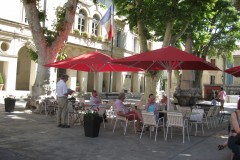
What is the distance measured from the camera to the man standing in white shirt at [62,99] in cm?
Result: 1079

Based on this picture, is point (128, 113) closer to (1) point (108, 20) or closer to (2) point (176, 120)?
(2) point (176, 120)

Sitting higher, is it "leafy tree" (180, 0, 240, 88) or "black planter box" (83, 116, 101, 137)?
"leafy tree" (180, 0, 240, 88)

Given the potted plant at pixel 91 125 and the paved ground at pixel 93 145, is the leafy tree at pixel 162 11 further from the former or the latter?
the potted plant at pixel 91 125

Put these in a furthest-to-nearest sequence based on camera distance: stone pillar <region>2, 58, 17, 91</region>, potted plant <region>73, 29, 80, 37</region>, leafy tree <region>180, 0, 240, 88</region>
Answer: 1. potted plant <region>73, 29, 80, 37</region>
2. stone pillar <region>2, 58, 17, 91</region>
3. leafy tree <region>180, 0, 240, 88</region>

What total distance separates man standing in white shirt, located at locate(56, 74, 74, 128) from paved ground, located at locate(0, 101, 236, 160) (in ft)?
1.11

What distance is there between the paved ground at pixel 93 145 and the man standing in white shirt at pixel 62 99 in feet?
1.11

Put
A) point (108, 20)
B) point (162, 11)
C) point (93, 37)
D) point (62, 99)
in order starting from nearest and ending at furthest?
point (62, 99) < point (162, 11) < point (108, 20) < point (93, 37)

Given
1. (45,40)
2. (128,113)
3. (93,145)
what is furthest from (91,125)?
(45,40)

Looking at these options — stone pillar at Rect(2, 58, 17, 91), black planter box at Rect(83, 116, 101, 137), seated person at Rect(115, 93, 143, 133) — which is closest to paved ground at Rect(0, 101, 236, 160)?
black planter box at Rect(83, 116, 101, 137)

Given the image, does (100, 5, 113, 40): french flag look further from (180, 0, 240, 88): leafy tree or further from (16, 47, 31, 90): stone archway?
(16, 47, 31, 90): stone archway

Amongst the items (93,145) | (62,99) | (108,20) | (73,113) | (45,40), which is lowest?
(93,145)

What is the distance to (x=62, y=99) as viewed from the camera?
10.8m

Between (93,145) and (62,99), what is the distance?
126 inches

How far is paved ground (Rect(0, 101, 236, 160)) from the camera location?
6.95 m
